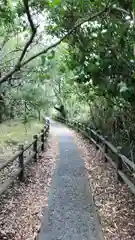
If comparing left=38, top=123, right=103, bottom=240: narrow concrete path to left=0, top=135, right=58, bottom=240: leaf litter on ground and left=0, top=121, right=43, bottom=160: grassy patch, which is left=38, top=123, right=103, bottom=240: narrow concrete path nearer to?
left=0, top=135, right=58, bottom=240: leaf litter on ground

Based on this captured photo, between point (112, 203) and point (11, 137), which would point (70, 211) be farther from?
point (11, 137)

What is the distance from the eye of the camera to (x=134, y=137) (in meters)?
9.21

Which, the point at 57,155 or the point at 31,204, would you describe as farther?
the point at 57,155

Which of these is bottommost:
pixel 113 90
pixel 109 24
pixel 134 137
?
pixel 134 137

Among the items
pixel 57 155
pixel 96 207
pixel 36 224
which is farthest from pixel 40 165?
pixel 36 224

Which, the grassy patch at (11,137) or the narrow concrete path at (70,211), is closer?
the narrow concrete path at (70,211)

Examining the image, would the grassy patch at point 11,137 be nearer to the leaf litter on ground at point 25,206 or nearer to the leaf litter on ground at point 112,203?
the leaf litter on ground at point 25,206

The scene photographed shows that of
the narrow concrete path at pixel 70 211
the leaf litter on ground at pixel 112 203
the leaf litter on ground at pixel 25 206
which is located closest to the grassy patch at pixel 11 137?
the leaf litter on ground at pixel 25 206

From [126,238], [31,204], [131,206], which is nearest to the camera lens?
[126,238]

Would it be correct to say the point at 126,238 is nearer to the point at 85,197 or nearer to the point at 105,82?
the point at 85,197

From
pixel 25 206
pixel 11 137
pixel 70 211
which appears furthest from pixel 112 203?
pixel 11 137

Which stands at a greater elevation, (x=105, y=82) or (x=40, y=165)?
(x=105, y=82)

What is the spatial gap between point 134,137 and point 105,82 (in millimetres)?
2663

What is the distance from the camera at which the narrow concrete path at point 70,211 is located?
18.0 feet
